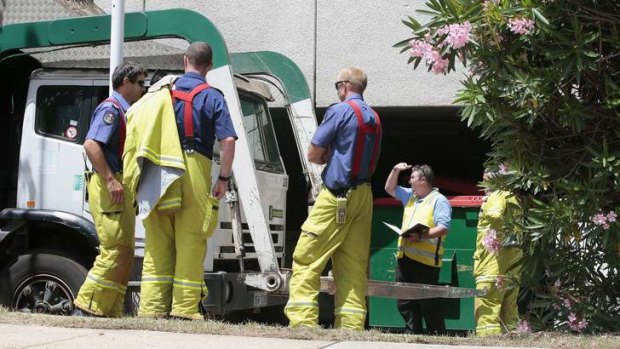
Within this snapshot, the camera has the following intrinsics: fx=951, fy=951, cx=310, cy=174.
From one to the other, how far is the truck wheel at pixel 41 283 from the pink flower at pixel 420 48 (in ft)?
11.3

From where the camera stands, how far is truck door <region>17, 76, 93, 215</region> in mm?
7828

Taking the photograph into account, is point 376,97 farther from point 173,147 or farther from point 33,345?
point 33,345

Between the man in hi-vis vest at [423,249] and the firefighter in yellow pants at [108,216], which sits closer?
the firefighter in yellow pants at [108,216]

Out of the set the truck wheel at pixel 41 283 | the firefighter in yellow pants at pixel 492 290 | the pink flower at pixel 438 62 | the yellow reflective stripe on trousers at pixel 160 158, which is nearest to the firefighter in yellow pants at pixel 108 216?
the yellow reflective stripe on trousers at pixel 160 158

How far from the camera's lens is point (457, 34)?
5.27 metres

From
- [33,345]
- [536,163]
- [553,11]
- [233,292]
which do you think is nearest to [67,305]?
[233,292]

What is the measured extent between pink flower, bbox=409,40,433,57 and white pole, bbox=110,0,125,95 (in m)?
2.74

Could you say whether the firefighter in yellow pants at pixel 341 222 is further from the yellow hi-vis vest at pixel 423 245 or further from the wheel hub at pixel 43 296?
the wheel hub at pixel 43 296

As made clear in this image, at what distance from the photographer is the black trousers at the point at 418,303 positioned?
8154mm

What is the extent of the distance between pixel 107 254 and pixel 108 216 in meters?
0.26

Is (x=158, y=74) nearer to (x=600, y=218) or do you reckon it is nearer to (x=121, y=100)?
(x=121, y=100)

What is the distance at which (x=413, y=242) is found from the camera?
818 centimetres

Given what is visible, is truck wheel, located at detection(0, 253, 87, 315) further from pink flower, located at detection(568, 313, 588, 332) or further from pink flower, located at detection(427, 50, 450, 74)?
pink flower, located at detection(568, 313, 588, 332)

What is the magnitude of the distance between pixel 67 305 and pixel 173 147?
2.15 meters
